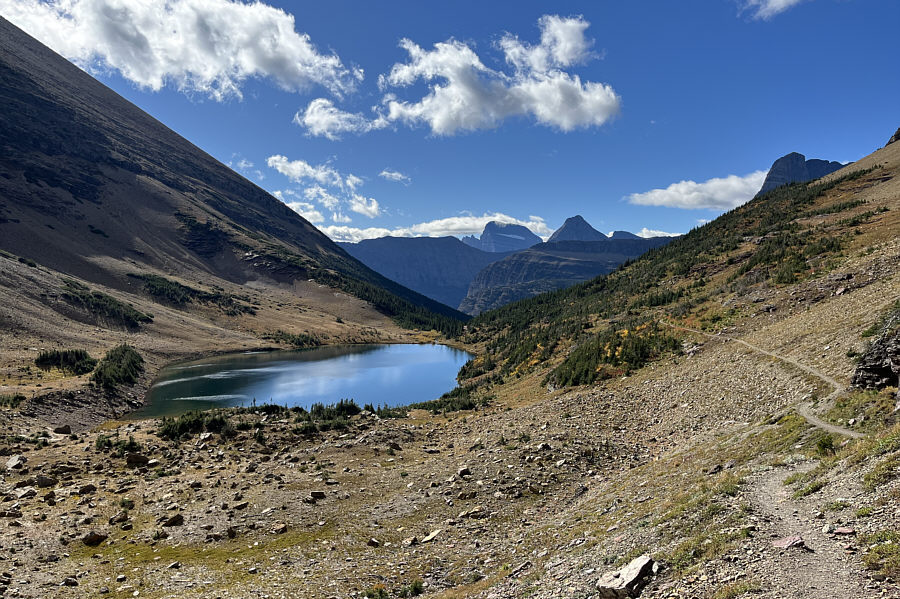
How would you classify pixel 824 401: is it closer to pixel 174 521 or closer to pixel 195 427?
pixel 174 521

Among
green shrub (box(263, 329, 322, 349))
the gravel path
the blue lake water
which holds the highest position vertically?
the gravel path

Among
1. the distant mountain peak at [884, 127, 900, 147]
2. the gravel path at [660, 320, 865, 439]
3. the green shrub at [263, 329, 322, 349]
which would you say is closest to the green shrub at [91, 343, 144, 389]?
the green shrub at [263, 329, 322, 349]

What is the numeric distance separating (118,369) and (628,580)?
90886mm

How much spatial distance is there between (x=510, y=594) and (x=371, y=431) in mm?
23426

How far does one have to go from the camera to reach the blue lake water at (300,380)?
2869 inches

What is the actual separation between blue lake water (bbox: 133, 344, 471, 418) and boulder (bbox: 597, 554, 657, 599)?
5906 cm

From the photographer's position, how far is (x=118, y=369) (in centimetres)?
7444

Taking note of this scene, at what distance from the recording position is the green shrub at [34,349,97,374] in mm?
71438

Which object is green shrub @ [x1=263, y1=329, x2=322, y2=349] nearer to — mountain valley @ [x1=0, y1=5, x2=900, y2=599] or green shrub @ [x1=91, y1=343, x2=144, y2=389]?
green shrub @ [x1=91, y1=343, x2=144, y2=389]

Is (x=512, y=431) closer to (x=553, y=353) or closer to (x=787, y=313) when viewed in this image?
(x=787, y=313)

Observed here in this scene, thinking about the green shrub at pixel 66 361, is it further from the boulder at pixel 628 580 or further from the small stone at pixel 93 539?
the boulder at pixel 628 580

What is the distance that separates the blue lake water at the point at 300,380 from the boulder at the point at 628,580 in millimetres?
59058

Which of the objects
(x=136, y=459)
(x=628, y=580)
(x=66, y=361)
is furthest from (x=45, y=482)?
(x=66, y=361)

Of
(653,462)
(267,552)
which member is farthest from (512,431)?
(267,552)
